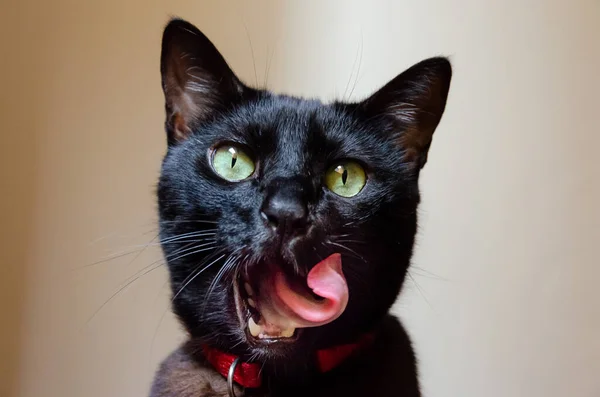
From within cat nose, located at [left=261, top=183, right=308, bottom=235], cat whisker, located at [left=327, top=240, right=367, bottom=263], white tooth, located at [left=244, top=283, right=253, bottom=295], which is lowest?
white tooth, located at [left=244, top=283, right=253, bottom=295]

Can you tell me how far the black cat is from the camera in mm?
604

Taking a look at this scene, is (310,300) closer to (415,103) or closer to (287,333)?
(287,333)

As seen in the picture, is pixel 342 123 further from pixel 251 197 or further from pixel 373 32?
pixel 373 32

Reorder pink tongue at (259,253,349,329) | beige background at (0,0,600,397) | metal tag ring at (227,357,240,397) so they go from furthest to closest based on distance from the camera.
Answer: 1. beige background at (0,0,600,397)
2. metal tag ring at (227,357,240,397)
3. pink tongue at (259,253,349,329)

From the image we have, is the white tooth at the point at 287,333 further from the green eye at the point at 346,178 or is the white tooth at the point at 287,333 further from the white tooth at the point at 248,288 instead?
the green eye at the point at 346,178

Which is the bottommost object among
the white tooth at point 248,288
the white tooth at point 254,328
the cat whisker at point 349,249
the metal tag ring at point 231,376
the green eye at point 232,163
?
the metal tag ring at point 231,376

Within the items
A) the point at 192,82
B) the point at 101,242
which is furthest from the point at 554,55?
the point at 101,242

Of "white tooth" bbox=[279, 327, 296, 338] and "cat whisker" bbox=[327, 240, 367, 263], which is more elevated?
"cat whisker" bbox=[327, 240, 367, 263]

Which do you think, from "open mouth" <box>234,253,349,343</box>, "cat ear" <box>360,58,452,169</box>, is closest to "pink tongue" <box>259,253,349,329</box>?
"open mouth" <box>234,253,349,343</box>

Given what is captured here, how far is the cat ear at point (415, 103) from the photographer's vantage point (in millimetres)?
779

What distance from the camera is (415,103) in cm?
80

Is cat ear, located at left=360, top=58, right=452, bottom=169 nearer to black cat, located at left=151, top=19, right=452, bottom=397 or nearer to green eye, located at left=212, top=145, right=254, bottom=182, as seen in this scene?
black cat, located at left=151, top=19, right=452, bottom=397

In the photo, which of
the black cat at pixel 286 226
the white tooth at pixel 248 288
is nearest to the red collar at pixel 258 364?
the black cat at pixel 286 226

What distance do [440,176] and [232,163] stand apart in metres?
0.60
